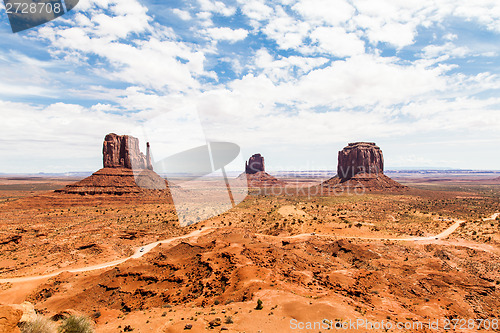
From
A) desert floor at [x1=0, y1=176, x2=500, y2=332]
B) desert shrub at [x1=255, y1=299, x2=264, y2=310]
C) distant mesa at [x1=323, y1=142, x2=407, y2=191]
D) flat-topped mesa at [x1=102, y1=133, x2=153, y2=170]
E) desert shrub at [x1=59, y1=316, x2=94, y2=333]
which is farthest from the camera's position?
distant mesa at [x1=323, y1=142, x2=407, y2=191]

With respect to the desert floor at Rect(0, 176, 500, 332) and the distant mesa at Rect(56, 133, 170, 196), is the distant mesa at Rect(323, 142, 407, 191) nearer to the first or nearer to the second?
the desert floor at Rect(0, 176, 500, 332)

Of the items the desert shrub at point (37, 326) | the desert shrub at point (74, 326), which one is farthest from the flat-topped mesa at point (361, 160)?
the desert shrub at point (37, 326)

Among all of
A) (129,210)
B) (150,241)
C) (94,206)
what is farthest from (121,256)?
(94,206)

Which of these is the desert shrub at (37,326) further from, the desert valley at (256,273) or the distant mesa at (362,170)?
the distant mesa at (362,170)

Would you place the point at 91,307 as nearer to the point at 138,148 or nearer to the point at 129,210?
the point at 129,210

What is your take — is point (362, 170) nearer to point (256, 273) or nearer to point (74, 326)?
point (256, 273)

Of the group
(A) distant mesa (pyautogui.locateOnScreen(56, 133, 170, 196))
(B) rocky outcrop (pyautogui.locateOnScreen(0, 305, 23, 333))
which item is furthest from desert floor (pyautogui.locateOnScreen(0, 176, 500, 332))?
(A) distant mesa (pyautogui.locateOnScreen(56, 133, 170, 196))
